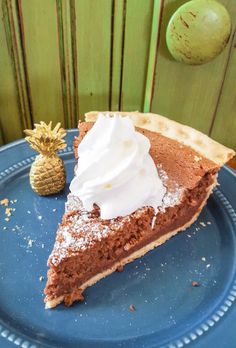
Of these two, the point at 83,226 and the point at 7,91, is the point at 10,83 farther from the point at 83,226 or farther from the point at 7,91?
the point at 83,226

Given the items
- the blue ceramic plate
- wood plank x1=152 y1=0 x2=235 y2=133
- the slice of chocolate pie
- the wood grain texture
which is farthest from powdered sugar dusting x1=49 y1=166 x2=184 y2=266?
the wood grain texture

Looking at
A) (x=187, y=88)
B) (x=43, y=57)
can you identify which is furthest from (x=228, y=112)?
(x=43, y=57)

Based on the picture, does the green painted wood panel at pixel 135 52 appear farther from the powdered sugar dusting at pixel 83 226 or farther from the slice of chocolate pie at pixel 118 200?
the powdered sugar dusting at pixel 83 226

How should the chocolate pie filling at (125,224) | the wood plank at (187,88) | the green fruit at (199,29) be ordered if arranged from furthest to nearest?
the wood plank at (187,88), the green fruit at (199,29), the chocolate pie filling at (125,224)

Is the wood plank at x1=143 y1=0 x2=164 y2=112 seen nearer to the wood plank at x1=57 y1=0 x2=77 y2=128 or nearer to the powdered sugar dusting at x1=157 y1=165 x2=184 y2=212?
the wood plank at x1=57 y1=0 x2=77 y2=128

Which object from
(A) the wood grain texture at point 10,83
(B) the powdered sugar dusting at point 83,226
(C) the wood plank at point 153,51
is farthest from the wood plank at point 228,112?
(A) the wood grain texture at point 10,83
